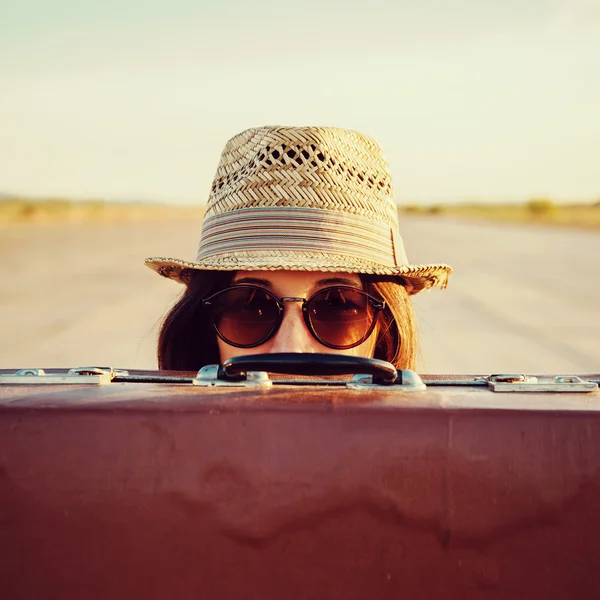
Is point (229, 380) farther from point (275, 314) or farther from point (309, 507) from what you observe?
point (275, 314)

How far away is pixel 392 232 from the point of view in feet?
6.56

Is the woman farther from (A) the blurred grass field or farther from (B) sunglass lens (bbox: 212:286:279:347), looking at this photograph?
(A) the blurred grass field

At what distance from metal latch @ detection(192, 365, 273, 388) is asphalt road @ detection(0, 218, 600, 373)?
1.79m

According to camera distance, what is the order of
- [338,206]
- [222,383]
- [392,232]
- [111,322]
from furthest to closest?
[111,322] → [392,232] → [338,206] → [222,383]

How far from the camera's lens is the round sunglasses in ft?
5.97

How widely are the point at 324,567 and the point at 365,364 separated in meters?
0.28

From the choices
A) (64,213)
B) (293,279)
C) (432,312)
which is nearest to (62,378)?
(293,279)

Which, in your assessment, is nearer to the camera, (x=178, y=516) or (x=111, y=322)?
(x=178, y=516)

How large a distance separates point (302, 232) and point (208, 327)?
1.76 feet

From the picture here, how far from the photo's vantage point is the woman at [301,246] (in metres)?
1.82

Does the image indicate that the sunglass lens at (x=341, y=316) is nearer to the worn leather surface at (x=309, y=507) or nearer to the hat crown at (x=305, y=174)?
the hat crown at (x=305, y=174)

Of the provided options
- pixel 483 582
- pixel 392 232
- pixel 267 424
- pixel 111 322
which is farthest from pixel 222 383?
pixel 111 322

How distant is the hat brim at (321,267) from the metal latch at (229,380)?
68 cm

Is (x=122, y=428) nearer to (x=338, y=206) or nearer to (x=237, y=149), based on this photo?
(x=338, y=206)
